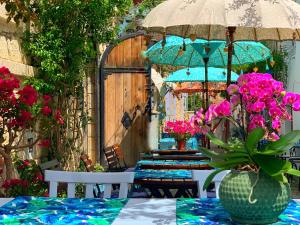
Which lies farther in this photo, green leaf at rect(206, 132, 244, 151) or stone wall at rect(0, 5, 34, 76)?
stone wall at rect(0, 5, 34, 76)

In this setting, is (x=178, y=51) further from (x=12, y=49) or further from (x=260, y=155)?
(x=260, y=155)

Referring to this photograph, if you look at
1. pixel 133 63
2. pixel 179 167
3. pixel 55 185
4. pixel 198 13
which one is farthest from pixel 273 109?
pixel 133 63

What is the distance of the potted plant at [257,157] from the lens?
2.74 m

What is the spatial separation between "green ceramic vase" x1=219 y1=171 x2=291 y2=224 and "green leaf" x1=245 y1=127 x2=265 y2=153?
13cm

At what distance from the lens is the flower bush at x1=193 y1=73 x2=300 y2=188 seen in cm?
276

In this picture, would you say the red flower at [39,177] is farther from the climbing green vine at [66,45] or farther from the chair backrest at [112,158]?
the chair backrest at [112,158]

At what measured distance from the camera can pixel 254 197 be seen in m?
2.73

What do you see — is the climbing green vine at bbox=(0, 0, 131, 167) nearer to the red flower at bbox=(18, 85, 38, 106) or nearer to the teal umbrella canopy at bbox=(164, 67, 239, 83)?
the teal umbrella canopy at bbox=(164, 67, 239, 83)

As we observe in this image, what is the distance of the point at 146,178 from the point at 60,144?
3688mm

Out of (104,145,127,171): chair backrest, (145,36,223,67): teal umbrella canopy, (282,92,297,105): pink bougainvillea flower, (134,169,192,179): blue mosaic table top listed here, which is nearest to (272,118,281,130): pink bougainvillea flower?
(282,92,297,105): pink bougainvillea flower

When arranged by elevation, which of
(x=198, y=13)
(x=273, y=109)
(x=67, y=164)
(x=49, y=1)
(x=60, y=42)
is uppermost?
(x=49, y=1)

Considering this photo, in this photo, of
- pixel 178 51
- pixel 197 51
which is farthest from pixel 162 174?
pixel 197 51

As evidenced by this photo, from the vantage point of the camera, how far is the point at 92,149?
1147 cm

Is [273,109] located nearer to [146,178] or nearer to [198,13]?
[198,13]
